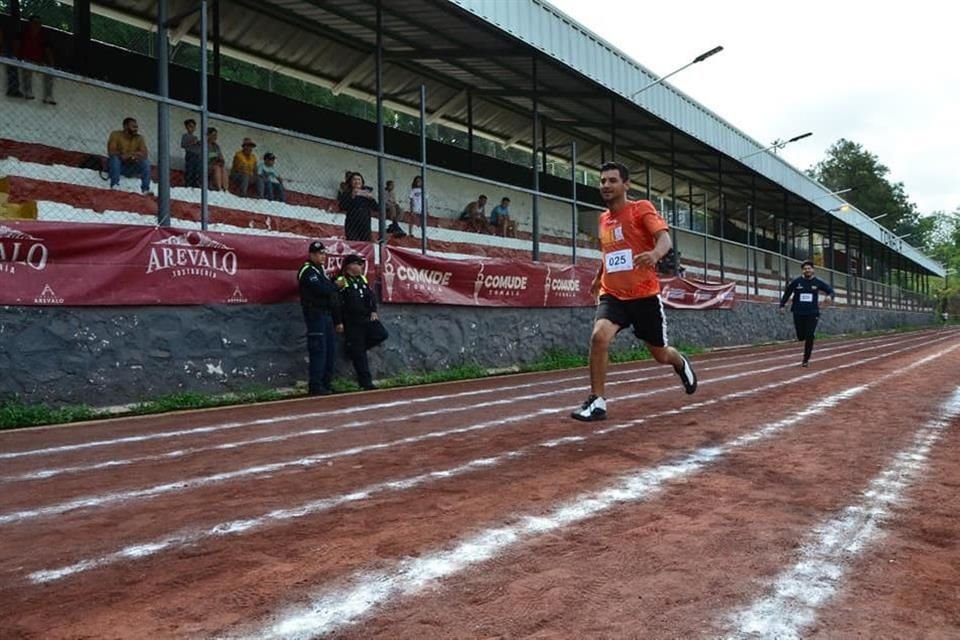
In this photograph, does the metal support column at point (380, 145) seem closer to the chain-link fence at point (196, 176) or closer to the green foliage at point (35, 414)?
the chain-link fence at point (196, 176)

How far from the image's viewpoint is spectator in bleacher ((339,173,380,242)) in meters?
11.2

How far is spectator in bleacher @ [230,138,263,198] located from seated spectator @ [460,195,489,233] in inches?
231

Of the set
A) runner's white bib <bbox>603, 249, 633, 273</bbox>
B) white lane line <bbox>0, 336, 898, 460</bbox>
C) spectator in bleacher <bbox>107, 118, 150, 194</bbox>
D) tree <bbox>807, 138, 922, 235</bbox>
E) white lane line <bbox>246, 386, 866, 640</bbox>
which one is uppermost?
tree <bbox>807, 138, 922, 235</bbox>

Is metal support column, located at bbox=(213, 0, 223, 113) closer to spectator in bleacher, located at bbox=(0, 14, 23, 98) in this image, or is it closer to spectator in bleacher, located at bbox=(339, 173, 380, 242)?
spectator in bleacher, located at bbox=(0, 14, 23, 98)

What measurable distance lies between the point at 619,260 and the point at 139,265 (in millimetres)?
4990

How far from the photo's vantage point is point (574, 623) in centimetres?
207

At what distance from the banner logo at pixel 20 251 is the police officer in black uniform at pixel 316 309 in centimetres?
274

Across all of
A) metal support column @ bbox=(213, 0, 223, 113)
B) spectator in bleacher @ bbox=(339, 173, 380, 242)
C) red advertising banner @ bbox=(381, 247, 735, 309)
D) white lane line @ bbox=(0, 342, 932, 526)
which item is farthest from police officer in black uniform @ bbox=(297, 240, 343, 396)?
metal support column @ bbox=(213, 0, 223, 113)

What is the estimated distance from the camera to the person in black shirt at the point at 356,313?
30.8 feet

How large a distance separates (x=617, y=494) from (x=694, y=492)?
14.8 inches

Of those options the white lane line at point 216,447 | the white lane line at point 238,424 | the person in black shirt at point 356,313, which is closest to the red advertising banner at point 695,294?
the person in black shirt at point 356,313

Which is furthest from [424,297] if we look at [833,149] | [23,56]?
[833,149]

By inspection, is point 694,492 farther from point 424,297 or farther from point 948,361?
A: point 948,361

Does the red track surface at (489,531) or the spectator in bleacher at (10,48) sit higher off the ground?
the spectator in bleacher at (10,48)
